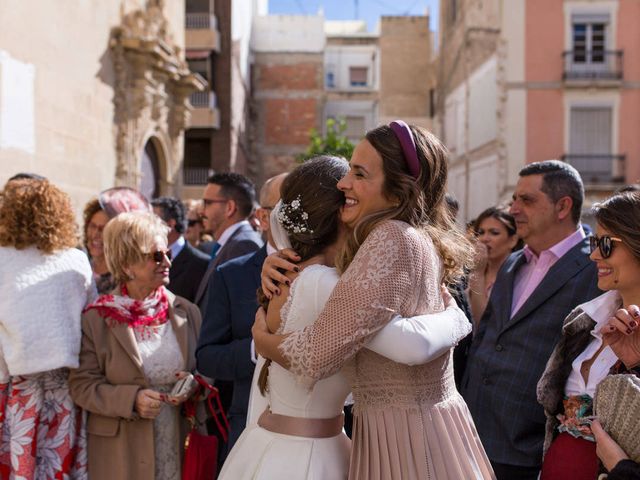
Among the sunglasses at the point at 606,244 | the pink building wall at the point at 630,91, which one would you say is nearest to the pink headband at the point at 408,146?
the sunglasses at the point at 606,244

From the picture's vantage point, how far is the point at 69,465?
3979mm

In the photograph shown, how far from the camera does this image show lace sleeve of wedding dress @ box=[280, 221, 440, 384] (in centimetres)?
230

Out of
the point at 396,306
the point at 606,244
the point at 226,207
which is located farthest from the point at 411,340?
the point at 226,207

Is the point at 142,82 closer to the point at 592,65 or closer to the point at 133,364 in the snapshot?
the point at 133,364

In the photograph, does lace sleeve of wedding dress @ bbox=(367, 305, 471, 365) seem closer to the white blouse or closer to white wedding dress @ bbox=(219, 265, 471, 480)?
white wedding dress @ bbox=(219, 265, 471, 480)

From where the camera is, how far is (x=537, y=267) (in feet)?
13.4

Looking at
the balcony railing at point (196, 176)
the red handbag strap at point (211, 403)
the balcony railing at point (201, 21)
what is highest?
the balcony railing at point (201, 21)

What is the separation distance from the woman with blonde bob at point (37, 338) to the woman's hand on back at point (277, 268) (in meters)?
1.72

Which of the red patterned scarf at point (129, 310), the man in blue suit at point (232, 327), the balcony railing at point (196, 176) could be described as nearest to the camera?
the man in blue suit at point (232, 327)

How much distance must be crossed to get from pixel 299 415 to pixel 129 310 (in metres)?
1.67

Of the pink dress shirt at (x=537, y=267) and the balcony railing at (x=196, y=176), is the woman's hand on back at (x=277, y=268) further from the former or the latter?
the balcony railing at (x=196, y=176)

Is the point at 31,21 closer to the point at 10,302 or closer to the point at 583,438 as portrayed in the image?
the point at 10,302

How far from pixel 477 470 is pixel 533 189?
1961mm

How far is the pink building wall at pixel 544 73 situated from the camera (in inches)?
958
